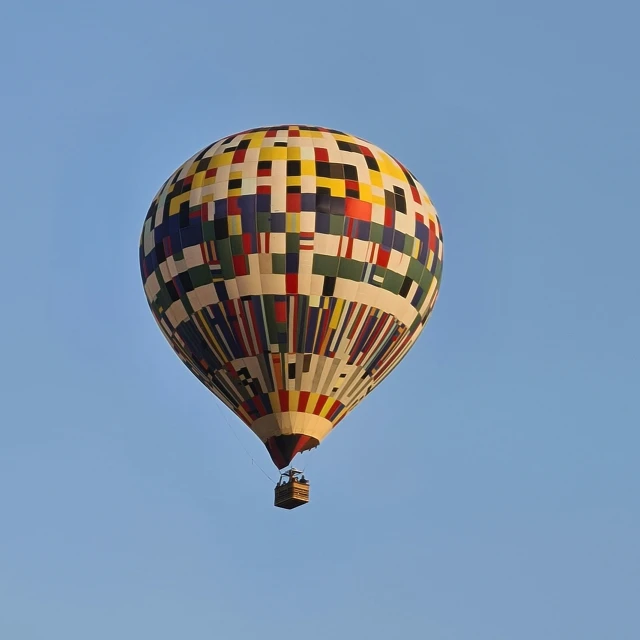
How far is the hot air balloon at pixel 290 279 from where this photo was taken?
5425cm

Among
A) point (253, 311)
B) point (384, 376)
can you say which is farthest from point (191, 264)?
point (384, 376)

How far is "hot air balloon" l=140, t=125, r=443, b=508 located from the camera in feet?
178

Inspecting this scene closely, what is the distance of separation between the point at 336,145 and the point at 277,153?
143cm

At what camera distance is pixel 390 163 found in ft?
185

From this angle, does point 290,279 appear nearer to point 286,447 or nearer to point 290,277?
point 290,277

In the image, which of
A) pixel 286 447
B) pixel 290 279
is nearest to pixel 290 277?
pixel 290 279

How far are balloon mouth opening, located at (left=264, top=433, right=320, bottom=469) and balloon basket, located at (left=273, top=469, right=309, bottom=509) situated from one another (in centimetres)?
28

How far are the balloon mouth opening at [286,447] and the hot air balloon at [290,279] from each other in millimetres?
32

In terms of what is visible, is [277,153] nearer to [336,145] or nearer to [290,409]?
[336,145]

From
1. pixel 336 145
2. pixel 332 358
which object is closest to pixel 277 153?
pixel 336 145

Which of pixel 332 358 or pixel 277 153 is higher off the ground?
pixel 277 153

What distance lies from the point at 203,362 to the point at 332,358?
118 inches

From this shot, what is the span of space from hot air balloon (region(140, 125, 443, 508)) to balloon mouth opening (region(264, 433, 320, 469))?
0.03m

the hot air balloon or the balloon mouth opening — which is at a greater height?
the hot air balloon
